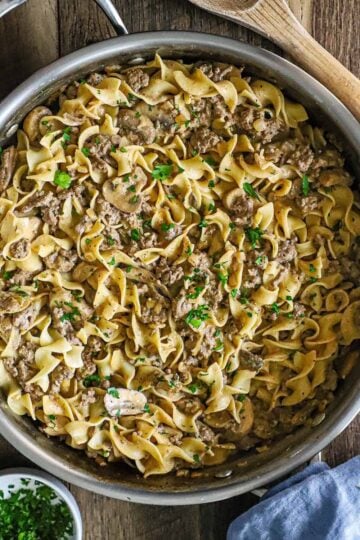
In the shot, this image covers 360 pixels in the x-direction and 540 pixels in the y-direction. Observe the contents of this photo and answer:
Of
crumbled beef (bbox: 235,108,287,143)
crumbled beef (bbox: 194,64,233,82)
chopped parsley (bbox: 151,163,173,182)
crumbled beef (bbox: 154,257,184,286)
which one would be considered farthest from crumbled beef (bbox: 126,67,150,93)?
crumbled beef (bbox: 154,257,184,286)

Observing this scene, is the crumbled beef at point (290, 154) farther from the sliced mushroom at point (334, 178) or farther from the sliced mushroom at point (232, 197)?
the sliced mushroom at point (232, 197)

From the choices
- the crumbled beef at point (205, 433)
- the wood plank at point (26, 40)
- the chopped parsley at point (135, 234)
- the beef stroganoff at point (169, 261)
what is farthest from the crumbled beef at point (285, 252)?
Result: the wood plank at point (26, 40)

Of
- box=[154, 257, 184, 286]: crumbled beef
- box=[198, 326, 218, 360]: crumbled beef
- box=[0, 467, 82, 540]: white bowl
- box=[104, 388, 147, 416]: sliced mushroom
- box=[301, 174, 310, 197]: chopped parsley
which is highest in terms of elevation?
box=[301, 174, 310, 197]: chopped parsley

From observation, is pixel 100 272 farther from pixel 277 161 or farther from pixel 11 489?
pixel 11 489

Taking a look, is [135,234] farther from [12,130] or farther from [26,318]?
[12,130]

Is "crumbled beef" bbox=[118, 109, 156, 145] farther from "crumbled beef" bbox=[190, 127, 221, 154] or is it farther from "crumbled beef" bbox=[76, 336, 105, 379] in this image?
"crumbled beef" bbox=[76, 336, 105, 379]

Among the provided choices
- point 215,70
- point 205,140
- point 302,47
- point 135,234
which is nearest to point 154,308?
point 135,234

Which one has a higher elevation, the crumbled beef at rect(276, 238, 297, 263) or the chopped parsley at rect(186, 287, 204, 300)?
the crumbled beef at rect(276, 238, 297, 263)
